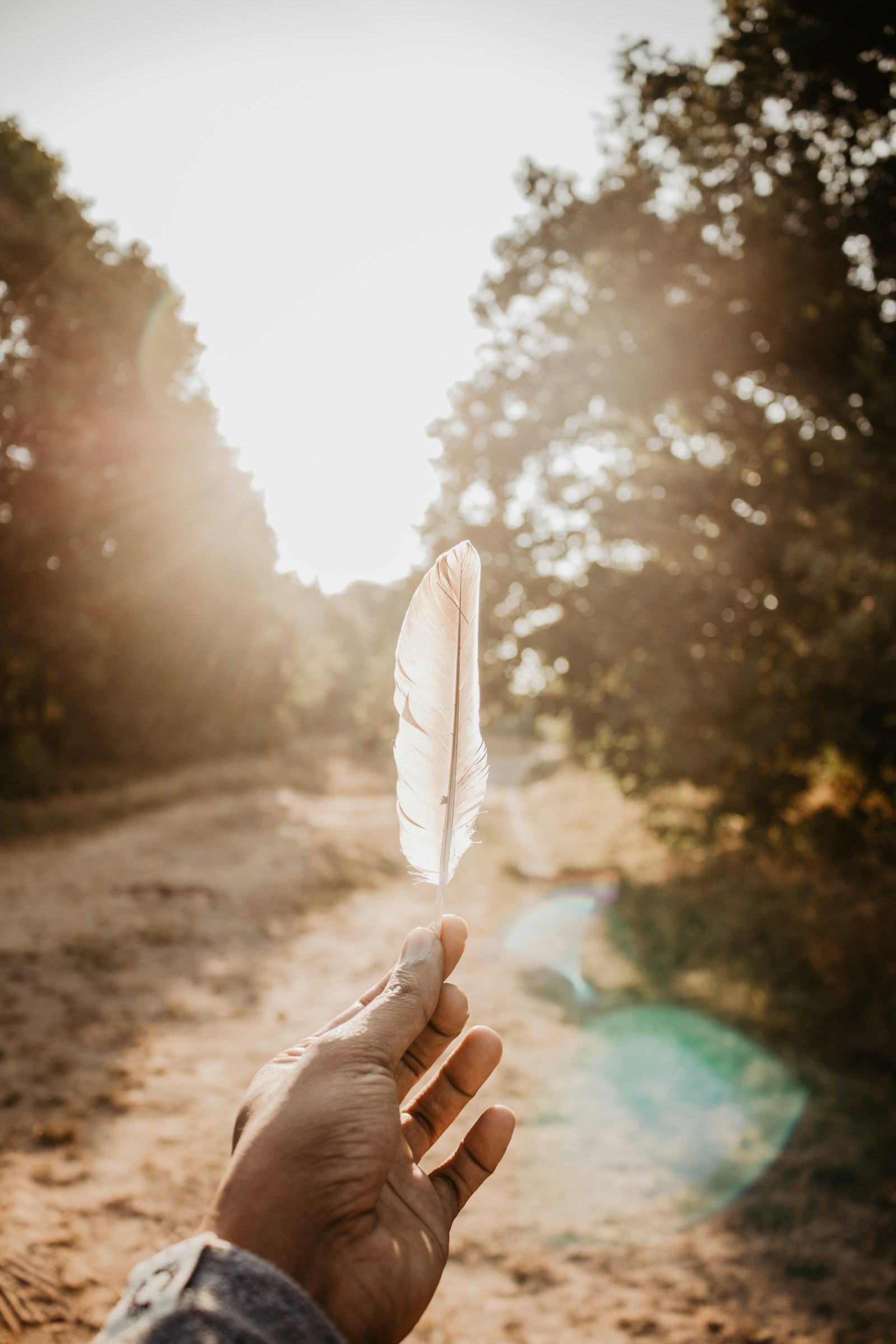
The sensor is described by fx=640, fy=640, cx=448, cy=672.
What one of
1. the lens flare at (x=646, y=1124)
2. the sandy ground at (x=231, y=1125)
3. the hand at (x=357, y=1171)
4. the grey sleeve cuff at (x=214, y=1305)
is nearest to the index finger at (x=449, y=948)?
the hand at (x=357, y=1171)

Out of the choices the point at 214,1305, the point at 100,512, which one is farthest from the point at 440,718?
the point at 100,512

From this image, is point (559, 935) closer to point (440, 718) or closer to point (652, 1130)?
point (652, 1130)

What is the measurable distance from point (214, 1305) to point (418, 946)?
2.92 feet

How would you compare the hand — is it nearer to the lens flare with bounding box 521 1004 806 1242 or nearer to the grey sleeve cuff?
the grey sleeve cuff

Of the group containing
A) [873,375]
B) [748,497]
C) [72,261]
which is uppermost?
[72,261]

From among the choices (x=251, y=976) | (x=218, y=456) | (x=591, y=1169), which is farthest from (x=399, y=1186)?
(x=218, y=456)

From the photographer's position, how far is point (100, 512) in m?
15.0

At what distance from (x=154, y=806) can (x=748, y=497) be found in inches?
536

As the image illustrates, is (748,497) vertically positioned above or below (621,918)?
above

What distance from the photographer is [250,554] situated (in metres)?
21.6

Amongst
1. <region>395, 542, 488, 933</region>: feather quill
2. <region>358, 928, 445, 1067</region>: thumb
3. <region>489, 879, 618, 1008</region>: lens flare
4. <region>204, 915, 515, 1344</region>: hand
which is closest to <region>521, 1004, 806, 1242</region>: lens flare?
<region>489, 879, 618, 1008</region>: lens flare

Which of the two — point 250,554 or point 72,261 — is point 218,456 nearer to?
point 250,554

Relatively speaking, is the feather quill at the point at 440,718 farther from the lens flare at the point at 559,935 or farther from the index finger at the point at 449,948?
Result: the lens flare at the point at 559,935

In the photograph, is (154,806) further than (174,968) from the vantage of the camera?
Yes
